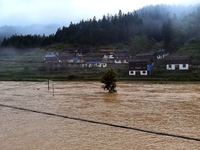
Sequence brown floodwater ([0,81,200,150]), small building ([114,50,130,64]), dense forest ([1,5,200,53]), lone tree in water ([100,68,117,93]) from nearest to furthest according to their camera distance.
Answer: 1. brown floodwater ([0,81,200,150])
2. lone tree in water ([100,68,117,93])
3. small building ([114,50,130,64])
4. dense forest ([1,5,200,53])

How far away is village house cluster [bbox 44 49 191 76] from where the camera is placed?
43.0 metres

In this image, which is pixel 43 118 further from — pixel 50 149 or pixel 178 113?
pixel 178 113

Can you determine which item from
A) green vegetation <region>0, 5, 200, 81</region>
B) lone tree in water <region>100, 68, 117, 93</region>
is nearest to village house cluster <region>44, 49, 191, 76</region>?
green vegetation <region>0, 5, 200, 81</region>

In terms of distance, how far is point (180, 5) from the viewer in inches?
6427

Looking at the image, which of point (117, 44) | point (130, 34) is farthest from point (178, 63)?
point (130, 34)

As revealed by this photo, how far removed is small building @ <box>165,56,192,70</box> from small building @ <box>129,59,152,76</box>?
10.4 ft

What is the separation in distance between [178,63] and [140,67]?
618 cm

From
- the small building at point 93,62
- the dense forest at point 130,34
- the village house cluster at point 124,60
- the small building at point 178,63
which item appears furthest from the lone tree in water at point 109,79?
the dense forest at point 130,34

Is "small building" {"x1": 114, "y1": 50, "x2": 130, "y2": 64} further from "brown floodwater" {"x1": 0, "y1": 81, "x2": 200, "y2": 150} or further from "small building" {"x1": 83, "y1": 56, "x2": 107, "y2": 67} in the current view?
"brown floodwater" {"x1": 0, "y1": 81, "x2": 200, "y2": 150}

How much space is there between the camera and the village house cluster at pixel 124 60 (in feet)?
141

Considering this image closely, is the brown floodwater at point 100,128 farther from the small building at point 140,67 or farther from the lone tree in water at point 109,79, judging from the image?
the small building at point 140,67

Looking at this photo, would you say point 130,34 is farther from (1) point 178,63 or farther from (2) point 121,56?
(1) point 178,63

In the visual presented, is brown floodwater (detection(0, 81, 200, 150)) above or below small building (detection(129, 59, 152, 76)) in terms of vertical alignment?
below

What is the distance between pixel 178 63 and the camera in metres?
42.6
